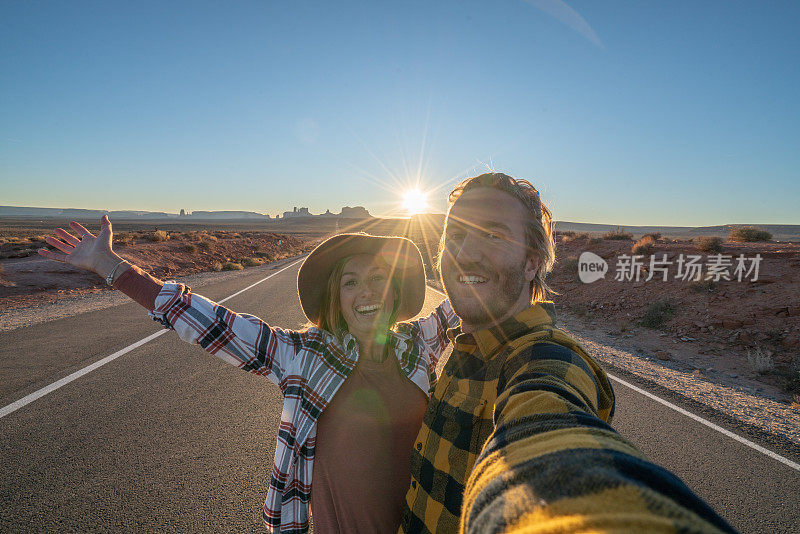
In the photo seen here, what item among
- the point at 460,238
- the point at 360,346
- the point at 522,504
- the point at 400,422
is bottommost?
the point at 400,422

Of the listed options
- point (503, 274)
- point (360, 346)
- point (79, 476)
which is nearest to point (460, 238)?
point (503, 274)

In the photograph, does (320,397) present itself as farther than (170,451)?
No

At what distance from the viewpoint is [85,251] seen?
5.59 feet

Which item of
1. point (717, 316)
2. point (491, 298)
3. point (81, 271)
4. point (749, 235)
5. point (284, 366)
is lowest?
point (81, 271)

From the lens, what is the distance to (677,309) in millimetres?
9539

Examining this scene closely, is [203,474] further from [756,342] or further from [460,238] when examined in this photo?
[756,342]

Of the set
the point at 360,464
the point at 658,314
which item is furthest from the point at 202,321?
the point at 658,314

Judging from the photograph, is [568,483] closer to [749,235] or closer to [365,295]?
[365,295]

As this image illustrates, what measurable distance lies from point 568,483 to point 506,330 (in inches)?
35.3

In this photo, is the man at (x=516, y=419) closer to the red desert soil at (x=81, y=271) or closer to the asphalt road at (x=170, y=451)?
the asphalt road at (x=170, y=451)

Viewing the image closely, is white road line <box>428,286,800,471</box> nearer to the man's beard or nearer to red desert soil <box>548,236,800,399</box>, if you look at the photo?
red desert soil <box>548,236,800,399</box>

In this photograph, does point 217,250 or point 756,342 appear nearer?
point 756,342

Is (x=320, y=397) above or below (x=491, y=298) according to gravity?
below

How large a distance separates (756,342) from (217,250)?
27.8 meters
